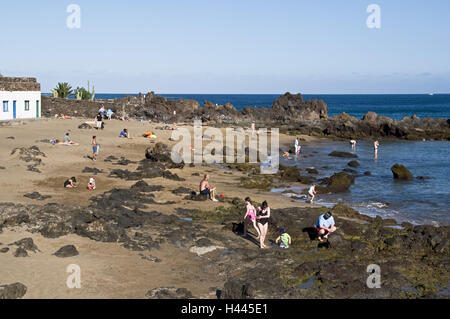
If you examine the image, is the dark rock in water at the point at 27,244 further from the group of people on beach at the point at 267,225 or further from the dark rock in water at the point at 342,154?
the dark rock in water at the point at 342,154

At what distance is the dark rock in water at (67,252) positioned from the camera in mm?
12729

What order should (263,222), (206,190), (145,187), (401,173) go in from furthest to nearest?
(401,173) < (145,187) < (206,190) < (263,222)

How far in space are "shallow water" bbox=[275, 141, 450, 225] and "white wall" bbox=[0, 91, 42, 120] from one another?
2071 centimetres

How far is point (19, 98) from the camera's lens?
4053 cm

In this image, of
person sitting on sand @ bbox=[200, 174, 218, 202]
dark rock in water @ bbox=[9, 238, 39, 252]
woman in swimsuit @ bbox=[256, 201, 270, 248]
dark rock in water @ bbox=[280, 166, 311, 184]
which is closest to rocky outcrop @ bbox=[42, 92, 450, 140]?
dark rock in water @ bbox=[280, 166, 311, 184]

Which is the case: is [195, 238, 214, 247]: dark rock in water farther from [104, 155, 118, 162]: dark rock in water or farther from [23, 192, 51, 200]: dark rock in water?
[104, 155, 118, 162]: dark rock in water

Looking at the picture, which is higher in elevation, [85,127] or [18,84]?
[18,84]

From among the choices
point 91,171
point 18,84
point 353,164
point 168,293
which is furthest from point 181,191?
point 18,84

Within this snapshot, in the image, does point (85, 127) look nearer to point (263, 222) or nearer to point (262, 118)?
point (263, 222)

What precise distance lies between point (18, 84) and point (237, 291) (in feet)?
112

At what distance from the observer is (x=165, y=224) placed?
16781 millimetres

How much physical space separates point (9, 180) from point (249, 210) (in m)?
10.4
